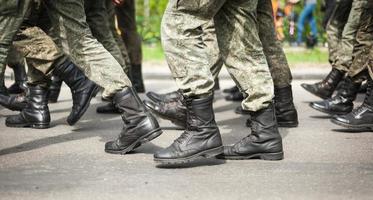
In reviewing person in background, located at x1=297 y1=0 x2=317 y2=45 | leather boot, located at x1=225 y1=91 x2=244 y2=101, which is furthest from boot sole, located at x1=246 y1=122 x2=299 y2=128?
person in background, located at x1=297 y1=0 x2=317 y2=45

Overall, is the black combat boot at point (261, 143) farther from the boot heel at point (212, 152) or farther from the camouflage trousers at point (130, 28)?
the camouflage trousers at point (130, 28)

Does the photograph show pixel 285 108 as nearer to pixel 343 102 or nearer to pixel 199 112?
pixel 343 102

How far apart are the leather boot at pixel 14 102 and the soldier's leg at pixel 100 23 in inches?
32.3

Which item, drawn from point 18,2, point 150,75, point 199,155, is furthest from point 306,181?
point 150,75

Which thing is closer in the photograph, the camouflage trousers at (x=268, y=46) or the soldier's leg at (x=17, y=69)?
the camouflage trousers at (x=268, y=46)

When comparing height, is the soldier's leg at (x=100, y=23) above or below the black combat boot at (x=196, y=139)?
below

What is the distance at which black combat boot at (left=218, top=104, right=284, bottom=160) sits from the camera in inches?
186

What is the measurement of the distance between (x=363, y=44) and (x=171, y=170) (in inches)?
96.4

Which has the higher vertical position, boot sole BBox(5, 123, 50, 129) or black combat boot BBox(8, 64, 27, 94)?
boot sole BBox(5, 123, 50, 129)

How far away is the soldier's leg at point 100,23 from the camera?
21.6 feet

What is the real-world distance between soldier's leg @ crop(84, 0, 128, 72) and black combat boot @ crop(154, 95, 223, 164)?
2.23 meters

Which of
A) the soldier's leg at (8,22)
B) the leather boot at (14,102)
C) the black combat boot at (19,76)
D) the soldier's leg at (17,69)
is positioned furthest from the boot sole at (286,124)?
the black combat boot at (19,76)

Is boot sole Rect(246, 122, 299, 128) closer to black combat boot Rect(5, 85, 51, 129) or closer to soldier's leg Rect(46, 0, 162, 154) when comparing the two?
soldier's leg Rect(46, 0, 162, 154)

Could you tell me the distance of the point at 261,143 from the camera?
4738 millimetres
